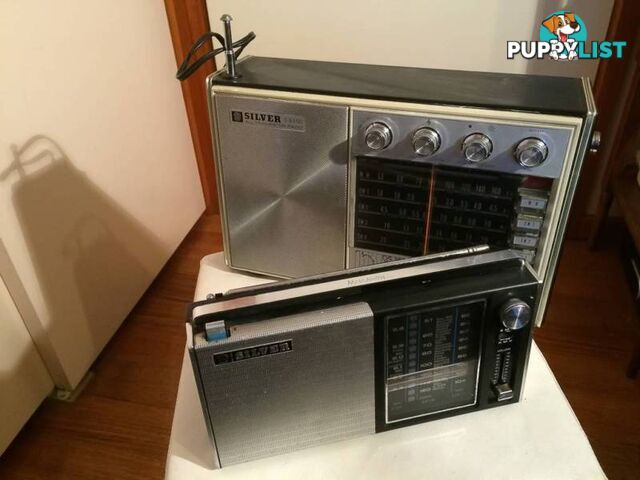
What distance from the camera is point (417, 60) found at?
62.2 inches

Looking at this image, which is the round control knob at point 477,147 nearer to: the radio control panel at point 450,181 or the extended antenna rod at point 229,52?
the radio control panel at point 450,181

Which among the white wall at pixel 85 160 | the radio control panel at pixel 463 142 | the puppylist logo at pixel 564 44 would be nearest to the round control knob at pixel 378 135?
the radio control panel at pixel 463 142

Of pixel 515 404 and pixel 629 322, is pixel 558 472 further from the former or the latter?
pixel 629 322

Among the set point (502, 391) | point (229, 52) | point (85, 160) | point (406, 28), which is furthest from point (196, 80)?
point (502, 391)

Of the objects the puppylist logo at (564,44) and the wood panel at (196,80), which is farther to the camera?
the wood panel at (196,80)

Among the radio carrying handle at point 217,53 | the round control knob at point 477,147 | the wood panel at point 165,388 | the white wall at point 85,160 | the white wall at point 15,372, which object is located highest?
the radio carrying handle at point 217,53

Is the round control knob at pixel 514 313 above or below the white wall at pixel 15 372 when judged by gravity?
above

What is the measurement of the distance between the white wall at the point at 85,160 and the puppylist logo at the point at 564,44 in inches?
40.4

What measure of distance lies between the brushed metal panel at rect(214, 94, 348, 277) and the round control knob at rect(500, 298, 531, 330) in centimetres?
29

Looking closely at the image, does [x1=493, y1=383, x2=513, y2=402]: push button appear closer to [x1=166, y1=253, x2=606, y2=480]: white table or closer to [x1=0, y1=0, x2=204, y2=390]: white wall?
[x1=166, y1=253, x2=606, y2=480]: white table

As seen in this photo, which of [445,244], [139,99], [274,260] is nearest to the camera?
[445,244]

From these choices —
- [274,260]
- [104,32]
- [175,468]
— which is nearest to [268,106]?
[274,260]

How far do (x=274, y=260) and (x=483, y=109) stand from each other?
385 millimetres

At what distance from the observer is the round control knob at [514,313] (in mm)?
566
